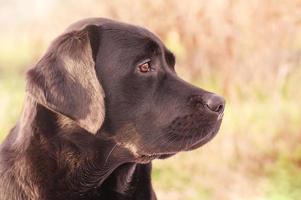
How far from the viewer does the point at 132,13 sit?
5.23 meters

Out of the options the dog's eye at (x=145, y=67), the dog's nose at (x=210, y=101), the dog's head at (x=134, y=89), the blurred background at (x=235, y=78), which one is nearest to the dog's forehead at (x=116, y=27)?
the dog's head at (x=134, y=89)

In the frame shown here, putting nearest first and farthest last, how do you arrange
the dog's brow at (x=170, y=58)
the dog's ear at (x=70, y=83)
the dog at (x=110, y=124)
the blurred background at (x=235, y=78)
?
1. the dog's ear at (x=70, y=83)
2. the dog at (x=110, y=124)
3. the dog's brow at (x=170, y=58)
4. the blurred background at (x=235, y=78)

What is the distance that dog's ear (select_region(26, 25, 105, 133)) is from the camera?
261 cm

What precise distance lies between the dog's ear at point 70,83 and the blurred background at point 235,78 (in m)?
2.43

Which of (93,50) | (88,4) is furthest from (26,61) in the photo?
(93,50)

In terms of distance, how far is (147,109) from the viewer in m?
2.77

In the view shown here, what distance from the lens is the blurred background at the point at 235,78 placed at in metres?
5.07

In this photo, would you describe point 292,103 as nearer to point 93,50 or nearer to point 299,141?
point 299,141

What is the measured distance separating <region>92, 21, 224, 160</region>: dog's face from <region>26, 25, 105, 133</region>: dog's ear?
0.42 feet

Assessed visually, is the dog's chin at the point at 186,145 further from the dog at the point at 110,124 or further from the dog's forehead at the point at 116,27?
the dog's forehead at the point at 116,27

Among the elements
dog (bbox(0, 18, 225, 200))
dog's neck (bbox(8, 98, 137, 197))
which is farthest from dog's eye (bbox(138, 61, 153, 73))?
dog's neck (bbox(8, 98, 137, 197))

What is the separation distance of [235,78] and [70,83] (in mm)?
2982

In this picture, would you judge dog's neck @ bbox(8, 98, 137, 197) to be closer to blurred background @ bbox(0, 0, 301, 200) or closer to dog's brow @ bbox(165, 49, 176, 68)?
dog's brow @ bbox(165, 49, 176, 68)

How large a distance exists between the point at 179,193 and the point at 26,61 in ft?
6.18
